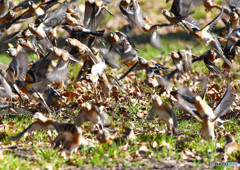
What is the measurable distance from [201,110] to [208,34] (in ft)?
3.44

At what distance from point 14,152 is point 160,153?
1.26 meters

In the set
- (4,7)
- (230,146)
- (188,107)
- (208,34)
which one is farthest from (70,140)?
(4,7)

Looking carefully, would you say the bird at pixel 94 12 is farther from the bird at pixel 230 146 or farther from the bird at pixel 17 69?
the bird at pixel 230 146

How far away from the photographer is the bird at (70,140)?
118 inches

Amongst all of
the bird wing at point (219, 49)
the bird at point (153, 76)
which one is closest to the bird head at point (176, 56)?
the bird at point (153, 76)

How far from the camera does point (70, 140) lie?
Answer: 3080 millimetres

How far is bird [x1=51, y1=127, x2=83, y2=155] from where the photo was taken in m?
3.01

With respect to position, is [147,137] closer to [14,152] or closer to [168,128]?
[168,128]

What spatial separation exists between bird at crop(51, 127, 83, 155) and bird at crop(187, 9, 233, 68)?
1.58 metres

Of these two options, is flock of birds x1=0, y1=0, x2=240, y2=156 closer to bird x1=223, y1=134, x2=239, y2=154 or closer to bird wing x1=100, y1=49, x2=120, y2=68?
bird wing x1=100, y1=49, x2=120, y2=68

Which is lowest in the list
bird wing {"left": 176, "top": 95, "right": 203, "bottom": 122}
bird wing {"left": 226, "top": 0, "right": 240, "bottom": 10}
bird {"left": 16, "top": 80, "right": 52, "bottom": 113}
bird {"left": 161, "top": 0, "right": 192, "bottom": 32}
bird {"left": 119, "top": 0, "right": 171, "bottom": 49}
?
bird {"left": 16, "top": 80, "right": 52, "bottom": 113}

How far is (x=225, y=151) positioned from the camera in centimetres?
302

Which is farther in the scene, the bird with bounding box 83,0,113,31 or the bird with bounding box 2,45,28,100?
the bird with bounding box 83,0,113,31

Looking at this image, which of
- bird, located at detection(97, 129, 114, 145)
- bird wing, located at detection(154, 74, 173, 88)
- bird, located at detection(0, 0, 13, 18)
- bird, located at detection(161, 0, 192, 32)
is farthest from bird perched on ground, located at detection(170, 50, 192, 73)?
bird, located at detection(0, 0, 13, 18)
